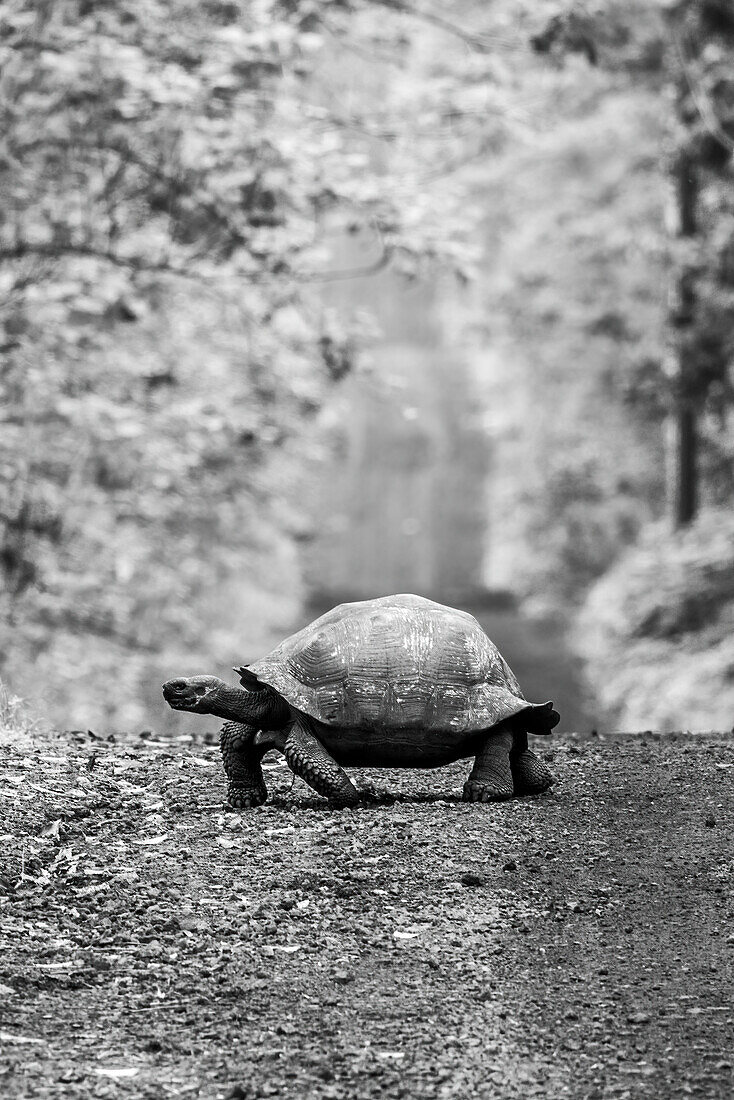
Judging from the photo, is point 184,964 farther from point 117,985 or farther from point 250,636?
point 250,636

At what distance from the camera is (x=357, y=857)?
5.00m

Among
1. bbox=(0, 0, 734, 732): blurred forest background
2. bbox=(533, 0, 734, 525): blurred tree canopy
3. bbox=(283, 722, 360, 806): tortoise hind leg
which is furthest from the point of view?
bbox=(533, 0, 734, 525): blurred tree canopy

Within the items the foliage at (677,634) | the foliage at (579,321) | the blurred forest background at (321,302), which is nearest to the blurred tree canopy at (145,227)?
the blurred forest background at (321,302)

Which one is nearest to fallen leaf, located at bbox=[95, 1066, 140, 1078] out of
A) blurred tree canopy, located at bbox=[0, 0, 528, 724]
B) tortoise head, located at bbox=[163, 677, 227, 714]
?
tortoise head, located at bbox=[163, 677, 227, 714]

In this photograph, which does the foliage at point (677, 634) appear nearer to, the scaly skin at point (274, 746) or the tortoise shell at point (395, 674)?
the scaly skin at point (274, 746)

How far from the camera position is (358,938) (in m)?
4.40

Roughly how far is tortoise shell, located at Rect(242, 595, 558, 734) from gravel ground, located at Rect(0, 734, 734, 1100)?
0.41 m

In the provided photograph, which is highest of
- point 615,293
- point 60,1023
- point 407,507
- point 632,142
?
point 407,507

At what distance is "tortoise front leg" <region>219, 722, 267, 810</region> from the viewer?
18.3ft

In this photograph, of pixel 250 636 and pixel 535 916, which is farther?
pixel 250 636

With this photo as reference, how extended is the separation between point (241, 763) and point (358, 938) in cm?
140

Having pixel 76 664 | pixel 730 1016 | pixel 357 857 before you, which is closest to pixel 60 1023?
pixel 357 857

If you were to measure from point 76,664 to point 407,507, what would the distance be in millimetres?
48707

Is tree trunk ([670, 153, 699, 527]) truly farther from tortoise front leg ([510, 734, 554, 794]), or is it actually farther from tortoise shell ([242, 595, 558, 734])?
tortoise shell ([242, 595, 558, 734])
